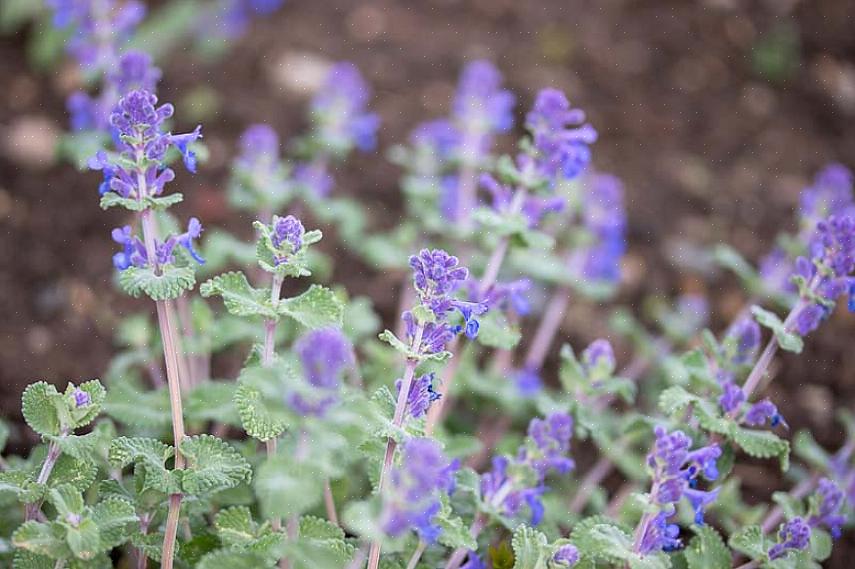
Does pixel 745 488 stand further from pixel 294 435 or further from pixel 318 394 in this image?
pixel 318 394

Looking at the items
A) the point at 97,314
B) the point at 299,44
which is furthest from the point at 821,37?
the point at 97,314

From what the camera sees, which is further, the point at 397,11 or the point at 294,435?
the point at 397,11

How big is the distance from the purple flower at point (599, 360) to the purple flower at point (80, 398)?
1371 millimetres

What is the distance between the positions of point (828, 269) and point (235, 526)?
156cm

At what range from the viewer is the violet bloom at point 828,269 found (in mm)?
2312

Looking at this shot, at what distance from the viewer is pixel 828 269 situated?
2.37m

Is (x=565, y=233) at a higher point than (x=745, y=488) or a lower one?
higher

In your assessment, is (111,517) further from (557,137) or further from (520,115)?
(520,115)

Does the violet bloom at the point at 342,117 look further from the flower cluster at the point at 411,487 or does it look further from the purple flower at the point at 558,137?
the flower cluster at the point at 411,487

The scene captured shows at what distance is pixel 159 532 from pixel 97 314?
1725 millimetres

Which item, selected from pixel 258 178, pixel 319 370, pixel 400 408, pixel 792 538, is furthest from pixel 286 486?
pixel 258 178

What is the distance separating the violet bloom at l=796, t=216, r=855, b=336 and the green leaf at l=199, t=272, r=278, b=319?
1345 millimetres

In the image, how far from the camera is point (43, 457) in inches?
90.0

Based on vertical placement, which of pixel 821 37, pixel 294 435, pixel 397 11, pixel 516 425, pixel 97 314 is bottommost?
pixel 97 314
